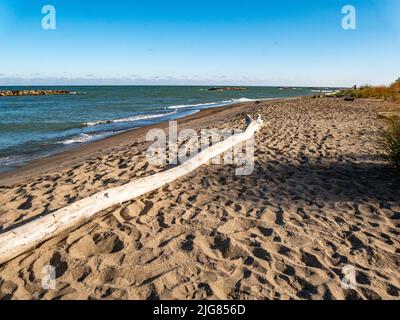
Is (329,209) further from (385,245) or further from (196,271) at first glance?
(196,271)

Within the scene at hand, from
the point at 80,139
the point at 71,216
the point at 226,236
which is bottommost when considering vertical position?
A: the point at 226,236

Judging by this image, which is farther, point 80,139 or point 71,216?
point 80,139

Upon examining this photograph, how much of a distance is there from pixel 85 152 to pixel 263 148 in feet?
17.9

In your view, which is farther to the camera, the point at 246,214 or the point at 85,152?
the point at 85,152

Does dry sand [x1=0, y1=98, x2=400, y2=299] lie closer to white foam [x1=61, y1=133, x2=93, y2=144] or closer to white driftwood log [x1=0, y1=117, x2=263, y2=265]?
white driftwood log [x1=0, y1=117, x2=263, y2=265]

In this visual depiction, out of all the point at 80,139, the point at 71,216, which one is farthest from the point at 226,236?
the point at 80,139

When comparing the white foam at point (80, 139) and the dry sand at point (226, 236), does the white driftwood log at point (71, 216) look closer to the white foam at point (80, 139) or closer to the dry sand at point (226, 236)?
the dry sand at point (226, 236)

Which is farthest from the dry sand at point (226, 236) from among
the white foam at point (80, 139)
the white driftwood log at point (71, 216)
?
the white foam at point (80, 139)

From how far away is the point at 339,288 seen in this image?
2.69 m

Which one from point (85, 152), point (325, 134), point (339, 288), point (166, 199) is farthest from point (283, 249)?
point (85, 152)

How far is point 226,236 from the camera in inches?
138

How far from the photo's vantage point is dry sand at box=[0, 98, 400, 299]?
9.04 ft

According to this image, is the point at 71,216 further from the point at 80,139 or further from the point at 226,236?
the point at 80,139

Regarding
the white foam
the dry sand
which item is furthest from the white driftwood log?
the white foam
